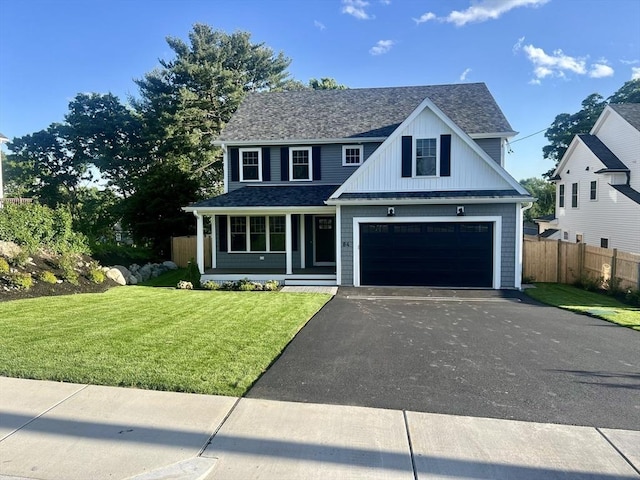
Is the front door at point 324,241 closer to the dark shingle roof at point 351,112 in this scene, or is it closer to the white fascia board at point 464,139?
the white fascia board at point 464,139

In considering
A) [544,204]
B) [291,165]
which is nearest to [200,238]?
[291,165]

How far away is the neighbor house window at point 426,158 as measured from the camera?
1353 cm

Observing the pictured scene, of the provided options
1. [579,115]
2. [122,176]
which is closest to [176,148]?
[122,176]

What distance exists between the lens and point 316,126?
17.2 m

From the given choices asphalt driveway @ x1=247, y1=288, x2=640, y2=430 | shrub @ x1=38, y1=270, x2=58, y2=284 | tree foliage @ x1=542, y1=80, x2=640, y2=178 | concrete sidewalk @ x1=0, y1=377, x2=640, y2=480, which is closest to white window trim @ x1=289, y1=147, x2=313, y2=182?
asphalt driveway @ x1=247, y1=288, x2=640, y2=430

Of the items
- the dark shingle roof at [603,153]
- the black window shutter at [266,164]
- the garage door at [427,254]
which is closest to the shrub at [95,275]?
the black window shutter at [266,164]

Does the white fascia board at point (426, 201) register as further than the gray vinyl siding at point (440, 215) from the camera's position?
No

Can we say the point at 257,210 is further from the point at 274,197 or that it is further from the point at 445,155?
the point at 445,155

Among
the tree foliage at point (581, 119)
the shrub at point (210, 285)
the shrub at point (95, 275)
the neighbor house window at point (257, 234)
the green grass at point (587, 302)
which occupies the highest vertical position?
the tree foliage at point (581, 119)

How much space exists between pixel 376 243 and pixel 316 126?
6397 mm

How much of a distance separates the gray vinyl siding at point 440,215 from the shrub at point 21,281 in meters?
9.05

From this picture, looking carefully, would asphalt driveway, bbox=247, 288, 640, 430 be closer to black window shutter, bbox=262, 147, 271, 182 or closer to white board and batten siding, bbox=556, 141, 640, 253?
black window shutter, bbox=262, 147, 271, 182

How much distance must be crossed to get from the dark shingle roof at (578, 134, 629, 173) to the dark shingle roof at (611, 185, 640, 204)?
970mm

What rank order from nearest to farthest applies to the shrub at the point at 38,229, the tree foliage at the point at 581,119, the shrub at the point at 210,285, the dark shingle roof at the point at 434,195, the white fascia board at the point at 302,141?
1. the shrub at the point at 38,229
2. the dark shingle roof at the point at 434,195
3. the shrub at the point at 210,285
4. the white fascia board at the point at 302,141
5. the tree foliage at the point at 581,119
